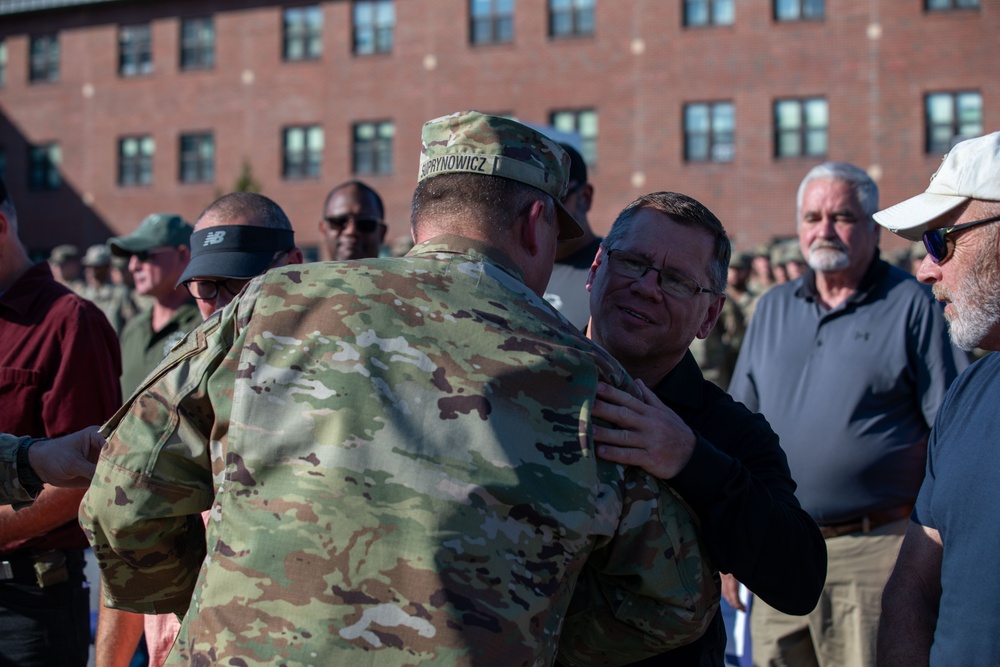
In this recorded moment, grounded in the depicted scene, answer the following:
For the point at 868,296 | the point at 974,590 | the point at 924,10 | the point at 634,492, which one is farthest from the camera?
the point at 924,10

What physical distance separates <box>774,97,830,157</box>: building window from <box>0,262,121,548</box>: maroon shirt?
23096 millimetres

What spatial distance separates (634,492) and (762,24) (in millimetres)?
24528

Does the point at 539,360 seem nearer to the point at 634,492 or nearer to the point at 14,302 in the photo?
the point at 634,492

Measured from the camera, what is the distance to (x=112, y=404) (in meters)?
3.59

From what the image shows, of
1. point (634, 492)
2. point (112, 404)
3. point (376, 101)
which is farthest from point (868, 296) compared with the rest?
point (376, 101)

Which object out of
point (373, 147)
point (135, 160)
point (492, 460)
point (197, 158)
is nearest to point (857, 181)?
point (492, 460)

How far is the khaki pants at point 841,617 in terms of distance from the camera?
4.35m

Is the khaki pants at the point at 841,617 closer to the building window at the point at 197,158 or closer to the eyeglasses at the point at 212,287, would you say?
the eyeglasses at the point at 212,287

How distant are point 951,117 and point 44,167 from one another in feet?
85.8

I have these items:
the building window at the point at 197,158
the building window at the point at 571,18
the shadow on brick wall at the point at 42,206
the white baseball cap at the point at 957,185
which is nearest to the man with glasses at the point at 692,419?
the white baseball cap at the point at 957,185

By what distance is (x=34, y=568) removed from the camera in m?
3.50

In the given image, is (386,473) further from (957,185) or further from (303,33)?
(303,33)

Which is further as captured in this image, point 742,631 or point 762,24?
point 762,24

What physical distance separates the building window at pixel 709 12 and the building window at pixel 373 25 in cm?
800
